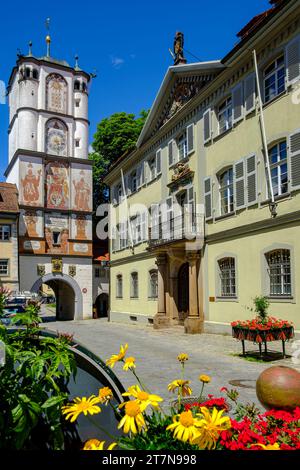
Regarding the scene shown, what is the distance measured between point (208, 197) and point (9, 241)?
62.8 ft

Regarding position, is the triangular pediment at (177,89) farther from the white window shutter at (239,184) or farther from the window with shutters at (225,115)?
the white window shutter at (239,184)

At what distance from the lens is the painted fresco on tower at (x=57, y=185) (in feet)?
116

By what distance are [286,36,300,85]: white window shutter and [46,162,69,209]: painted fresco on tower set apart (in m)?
25.0

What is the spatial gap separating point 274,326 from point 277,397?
6265mm

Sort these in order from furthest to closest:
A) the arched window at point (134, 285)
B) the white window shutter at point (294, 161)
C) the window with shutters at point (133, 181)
Result: the window with shutters at point (133, 181)
the arched window at point (134, 285)
the white window shutter at point (294, 161)

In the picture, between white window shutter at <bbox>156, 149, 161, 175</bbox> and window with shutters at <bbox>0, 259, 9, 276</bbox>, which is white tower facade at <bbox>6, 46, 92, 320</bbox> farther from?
white window shutter at <bbox>156, 149, 161, 175</bbox>

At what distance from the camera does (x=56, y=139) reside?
36.8 meters

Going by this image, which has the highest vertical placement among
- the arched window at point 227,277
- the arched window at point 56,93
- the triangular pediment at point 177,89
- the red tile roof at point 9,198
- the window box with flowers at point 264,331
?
the arched window at point 56,93

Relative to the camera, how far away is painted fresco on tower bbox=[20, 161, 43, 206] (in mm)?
34094

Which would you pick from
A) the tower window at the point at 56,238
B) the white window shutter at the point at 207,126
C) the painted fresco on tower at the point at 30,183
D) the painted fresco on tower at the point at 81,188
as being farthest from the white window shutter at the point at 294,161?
the painted fresco on tower at the point at 81,188

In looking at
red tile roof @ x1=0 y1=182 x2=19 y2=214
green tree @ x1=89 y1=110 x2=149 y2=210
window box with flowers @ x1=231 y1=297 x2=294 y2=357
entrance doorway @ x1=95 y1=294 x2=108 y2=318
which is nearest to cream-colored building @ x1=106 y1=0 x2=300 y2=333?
window box with flowers @ x1=231 y1=297 x2=294 y2=357

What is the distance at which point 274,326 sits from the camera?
10352 mm

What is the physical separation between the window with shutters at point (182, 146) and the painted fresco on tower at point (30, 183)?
53.0 ft
